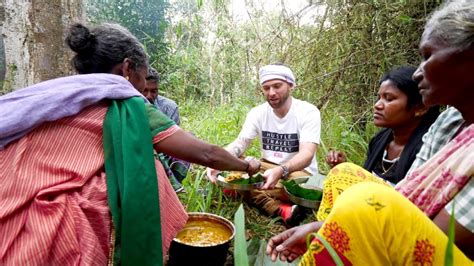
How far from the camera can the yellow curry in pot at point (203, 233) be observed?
1.75 metres

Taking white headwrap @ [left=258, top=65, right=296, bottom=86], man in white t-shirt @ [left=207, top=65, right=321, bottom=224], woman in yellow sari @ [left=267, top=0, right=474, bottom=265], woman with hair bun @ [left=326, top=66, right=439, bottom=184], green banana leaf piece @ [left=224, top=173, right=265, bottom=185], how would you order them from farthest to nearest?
white headwrap @ [left=258, top=65, right=296, bottom=86] → man in white t-shirt @ [left=207, top=65, right=321, bottom=224] → green banana leaf piece @ [left=224, top=173, right=265, bottom=185] → woman with hair bun @ [left=326, top=66, right=439, bottom=184] → woman in yellow sari @ [left=267, top=0, right=474, bottom=265]

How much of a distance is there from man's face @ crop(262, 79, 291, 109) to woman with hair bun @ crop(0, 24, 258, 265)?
1373 mm

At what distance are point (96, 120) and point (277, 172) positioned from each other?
4.24 ft

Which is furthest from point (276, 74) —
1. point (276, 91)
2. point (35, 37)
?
point (35, 37)

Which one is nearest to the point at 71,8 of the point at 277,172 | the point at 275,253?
the point at 277,172

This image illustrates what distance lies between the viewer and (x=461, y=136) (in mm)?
1162

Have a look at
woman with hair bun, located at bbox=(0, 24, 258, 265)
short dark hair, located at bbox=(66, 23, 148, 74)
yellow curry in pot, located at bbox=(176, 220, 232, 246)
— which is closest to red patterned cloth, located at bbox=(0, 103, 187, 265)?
woman with hair bun, located at bbox=(0, 24, 258, 265)

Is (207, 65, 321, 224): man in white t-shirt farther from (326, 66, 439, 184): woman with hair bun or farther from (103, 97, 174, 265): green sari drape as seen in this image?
(103, 97, 174, 265): green sari drape

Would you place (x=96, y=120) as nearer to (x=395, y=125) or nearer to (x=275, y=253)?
(x=275, y=253)

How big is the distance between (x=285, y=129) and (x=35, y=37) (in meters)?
1.77

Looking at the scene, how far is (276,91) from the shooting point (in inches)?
103

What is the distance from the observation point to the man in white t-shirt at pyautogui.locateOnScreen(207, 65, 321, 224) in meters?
2.48

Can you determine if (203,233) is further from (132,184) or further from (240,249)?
(240,249)

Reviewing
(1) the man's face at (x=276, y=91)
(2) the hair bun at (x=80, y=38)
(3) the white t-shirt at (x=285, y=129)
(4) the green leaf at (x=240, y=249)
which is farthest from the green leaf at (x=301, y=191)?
(4) the green leaf at (x=240, y=249)
